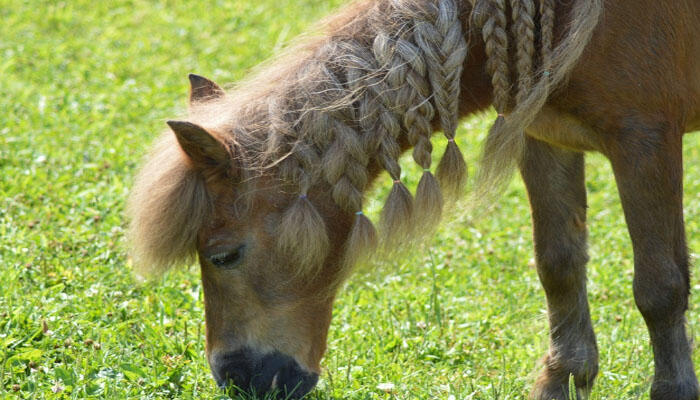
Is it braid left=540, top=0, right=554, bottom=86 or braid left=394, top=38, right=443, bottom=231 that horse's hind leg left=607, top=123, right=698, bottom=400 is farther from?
braid left=394, top=38, right=443, bottom=231

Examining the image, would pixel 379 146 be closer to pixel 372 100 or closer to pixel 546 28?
pixel 372 100

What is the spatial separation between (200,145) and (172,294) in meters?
1.56

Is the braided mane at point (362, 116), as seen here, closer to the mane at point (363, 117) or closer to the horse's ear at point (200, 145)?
the mane at point (363, 117)

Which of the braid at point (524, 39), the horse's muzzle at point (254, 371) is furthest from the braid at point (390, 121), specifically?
the horse's muzzle at point (254, 371)

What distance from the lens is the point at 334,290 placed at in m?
3.43

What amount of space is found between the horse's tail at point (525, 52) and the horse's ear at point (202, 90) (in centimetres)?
110

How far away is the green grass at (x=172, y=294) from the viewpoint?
3699mm

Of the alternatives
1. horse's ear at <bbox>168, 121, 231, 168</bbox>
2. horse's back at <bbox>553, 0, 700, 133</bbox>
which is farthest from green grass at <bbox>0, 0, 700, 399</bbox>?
horse's ear at <bbox>168, 121, 231, 168</bbox>

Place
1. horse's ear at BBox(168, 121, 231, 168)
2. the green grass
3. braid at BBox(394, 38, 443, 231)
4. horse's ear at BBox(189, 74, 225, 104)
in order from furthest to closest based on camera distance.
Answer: the green grass
horse's ear at BBox(189, 74, 225, 104)
braid at BBox(394, 38, 443, 231)
horse's ear at BBox(168, 121, 231, 168)

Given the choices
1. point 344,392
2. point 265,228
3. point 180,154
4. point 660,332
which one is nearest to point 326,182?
point 265,228

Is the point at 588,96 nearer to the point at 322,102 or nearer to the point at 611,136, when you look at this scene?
Result: the point at 611,136

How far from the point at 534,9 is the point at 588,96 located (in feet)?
1.30

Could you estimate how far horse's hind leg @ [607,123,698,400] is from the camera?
11.1 feet

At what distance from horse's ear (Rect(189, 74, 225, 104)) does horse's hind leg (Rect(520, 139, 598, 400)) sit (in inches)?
60.5
